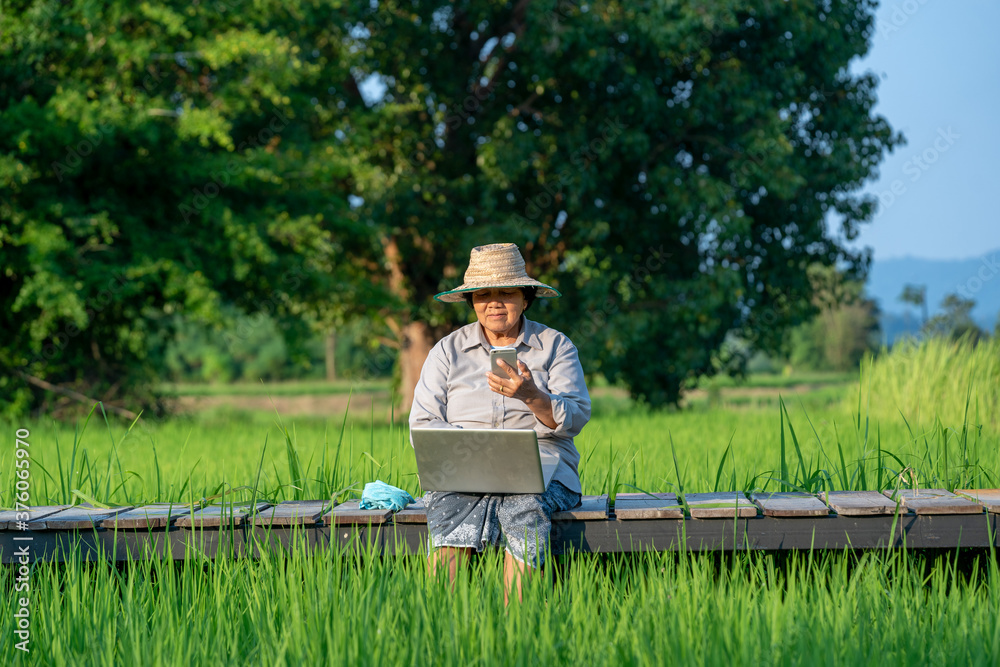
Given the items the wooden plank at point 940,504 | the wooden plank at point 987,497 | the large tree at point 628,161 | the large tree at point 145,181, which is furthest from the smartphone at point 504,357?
the large tree at point 628,161

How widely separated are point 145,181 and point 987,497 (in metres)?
12.4

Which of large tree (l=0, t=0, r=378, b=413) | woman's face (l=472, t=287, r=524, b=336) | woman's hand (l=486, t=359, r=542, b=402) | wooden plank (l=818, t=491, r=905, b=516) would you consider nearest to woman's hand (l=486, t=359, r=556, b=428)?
woman's hand (l=486, t=359, r=542, b=402)

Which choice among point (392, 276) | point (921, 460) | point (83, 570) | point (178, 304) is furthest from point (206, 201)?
point (921, 460)

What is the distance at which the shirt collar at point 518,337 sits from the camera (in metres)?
3.58

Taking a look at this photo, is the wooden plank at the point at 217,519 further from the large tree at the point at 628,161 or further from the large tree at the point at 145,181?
the large tree at the point at 628,161

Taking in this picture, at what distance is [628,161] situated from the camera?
15.2 metres

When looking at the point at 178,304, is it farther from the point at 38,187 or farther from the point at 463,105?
the point at 463,105

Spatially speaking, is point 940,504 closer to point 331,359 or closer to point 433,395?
point 433,395

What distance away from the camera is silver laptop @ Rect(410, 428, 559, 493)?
3.01 m

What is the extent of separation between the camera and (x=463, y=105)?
15914 millimetres

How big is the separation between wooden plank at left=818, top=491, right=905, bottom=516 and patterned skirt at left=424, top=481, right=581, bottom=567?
3.48 feet

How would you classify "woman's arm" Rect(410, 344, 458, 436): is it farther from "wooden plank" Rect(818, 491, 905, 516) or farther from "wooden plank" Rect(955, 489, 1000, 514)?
"wooden plank" Rect(955, 489, 1000, 514)

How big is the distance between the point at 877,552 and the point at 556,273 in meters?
12.7

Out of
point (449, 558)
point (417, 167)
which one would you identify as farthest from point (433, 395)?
point (417, 167)
